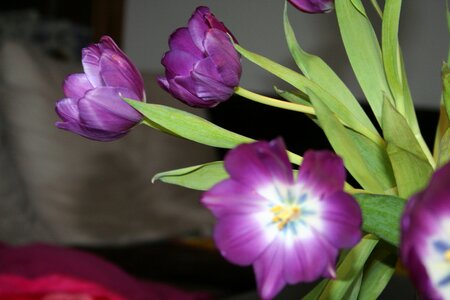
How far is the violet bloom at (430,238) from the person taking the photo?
289 mm

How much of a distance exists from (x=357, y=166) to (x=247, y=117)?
2.27m

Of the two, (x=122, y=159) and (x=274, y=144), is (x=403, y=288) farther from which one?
(x=122, y=159)

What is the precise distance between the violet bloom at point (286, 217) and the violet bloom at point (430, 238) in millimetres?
31

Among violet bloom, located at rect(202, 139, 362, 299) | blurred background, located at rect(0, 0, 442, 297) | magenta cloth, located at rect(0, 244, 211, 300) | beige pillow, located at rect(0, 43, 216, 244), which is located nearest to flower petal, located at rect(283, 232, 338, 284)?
violet bloom, located at rect(202, 139, 362, 299)

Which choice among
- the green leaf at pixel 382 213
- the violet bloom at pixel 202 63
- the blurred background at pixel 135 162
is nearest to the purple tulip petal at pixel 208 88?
the violet bloom at pixel 202 63

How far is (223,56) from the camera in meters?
0.50

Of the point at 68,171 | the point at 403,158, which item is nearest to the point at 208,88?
the point at 403,158

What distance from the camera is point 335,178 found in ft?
1.06

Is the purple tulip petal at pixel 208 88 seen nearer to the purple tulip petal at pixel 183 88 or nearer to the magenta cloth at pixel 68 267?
the purple tulip petal at pixel 183 88

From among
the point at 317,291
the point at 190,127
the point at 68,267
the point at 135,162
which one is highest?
the point at 190,127

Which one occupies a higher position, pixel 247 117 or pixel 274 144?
pixel 274 144

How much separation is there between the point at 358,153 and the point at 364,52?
166 mm

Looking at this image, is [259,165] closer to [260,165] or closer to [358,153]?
[260,165]

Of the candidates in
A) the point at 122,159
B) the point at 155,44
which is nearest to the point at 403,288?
the point at 122,159
